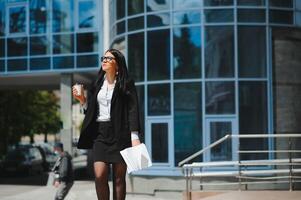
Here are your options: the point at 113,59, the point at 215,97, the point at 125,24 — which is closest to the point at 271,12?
the point at 215,97

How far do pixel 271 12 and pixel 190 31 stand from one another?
2599 mm

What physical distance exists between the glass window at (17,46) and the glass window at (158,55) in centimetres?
818

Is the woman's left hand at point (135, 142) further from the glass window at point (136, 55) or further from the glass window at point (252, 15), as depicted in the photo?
the glass window at point (136, 55)

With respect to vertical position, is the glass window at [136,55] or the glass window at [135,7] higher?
the glass window at [135,7]

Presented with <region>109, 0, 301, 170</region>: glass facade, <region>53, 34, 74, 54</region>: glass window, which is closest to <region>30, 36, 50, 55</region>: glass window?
<region>53, 34, 74, 54</region>: glass window

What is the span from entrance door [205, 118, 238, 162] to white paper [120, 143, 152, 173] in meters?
13.7

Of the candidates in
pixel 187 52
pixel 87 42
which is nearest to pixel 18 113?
pixel 87 42

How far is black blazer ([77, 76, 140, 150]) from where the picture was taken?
16.5 feet

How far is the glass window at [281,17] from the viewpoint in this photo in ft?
63.0

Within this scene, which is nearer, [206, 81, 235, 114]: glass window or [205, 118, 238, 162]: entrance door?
[205, 118, 238, 162]: entrance door

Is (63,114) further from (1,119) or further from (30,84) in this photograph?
(1,119)

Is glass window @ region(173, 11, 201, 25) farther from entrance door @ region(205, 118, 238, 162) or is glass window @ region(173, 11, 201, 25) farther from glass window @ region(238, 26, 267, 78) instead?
entrance door @ region(205, 118, 238, 162)

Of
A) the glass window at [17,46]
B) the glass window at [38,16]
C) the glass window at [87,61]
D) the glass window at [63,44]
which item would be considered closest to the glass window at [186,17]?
the glass window at [87,61]

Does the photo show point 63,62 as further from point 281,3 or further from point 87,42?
point 281,3
